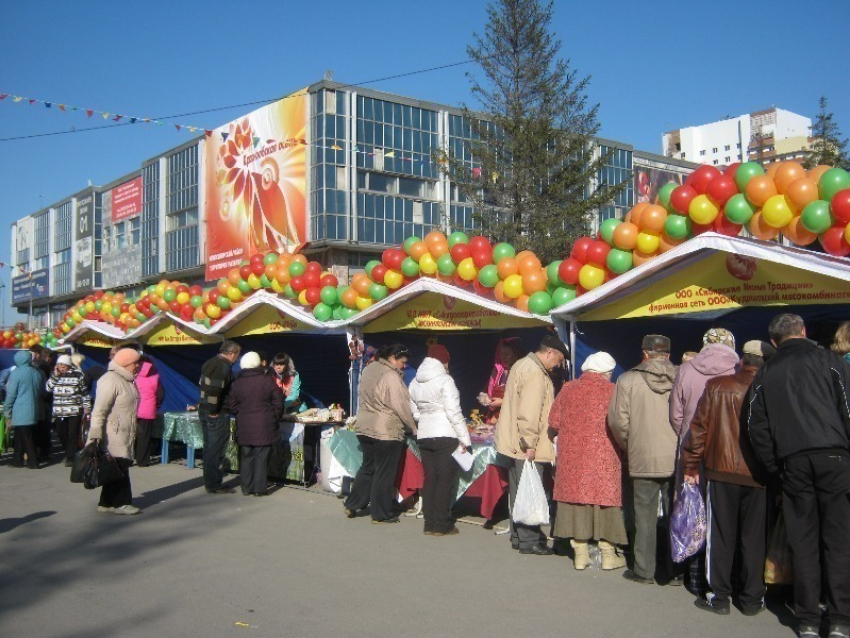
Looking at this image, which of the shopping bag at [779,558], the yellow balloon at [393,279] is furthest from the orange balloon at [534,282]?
the shopping bag at [779,558]

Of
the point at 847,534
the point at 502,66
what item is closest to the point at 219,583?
the point at 847,534

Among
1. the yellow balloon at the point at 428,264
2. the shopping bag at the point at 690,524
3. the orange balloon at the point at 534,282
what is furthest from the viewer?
the yellow balloon at the point at 428,264

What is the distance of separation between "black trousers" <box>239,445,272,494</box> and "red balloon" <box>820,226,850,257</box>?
5.85m

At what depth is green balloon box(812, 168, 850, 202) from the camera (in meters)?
5.60

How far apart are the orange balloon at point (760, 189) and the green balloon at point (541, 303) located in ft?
7.03

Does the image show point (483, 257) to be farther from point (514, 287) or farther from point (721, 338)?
point (721, 338)

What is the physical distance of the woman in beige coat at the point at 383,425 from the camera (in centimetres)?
744

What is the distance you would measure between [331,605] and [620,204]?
35335mm

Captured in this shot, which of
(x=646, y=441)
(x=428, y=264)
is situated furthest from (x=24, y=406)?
(x=646, y=441)

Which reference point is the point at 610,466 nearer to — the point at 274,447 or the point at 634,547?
the point at 634,547

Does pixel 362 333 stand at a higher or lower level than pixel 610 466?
higher

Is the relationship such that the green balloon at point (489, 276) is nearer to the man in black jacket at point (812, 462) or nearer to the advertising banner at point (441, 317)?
the advertising banner at point (441, 317)

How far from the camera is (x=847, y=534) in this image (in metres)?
4.27

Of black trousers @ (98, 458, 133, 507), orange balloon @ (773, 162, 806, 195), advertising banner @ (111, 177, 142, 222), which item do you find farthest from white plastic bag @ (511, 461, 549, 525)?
advertising banner @ (111, 177, 142, 222)
